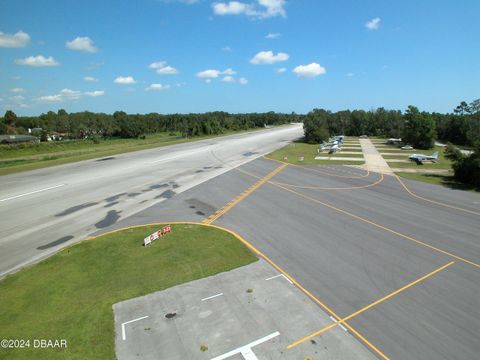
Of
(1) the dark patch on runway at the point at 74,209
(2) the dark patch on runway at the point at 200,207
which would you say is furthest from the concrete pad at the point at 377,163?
(1) the dark patch on runway at the point at 74,209

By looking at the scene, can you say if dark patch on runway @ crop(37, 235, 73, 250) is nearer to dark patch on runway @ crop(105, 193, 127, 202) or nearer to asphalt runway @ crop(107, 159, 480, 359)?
asphalt runway @ crop(107, 159, 480, 359)

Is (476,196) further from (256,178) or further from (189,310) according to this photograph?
(189,310)

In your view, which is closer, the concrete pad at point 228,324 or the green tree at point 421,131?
the concrete pad at point 228,324

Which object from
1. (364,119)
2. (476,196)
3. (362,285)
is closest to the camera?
(362,285)

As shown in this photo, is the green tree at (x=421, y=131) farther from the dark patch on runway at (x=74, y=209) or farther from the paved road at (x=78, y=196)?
the dark patch on runway at (x=74, y=209)

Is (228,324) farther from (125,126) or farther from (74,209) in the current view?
(125,126)

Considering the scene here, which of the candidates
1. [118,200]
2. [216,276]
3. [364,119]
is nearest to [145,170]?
[118,200]
